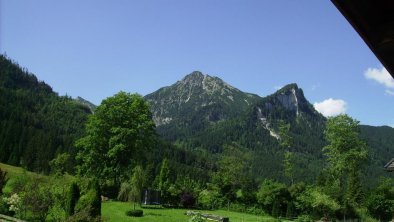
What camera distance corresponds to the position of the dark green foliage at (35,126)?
92.0 m

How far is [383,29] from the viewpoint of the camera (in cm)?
223

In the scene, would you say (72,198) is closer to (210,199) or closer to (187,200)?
(187,200)

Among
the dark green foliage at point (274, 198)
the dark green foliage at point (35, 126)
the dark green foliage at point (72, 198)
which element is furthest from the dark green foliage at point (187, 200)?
the dark green foliage at point (72, 198)

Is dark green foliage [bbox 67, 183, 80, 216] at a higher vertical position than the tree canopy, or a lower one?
lower

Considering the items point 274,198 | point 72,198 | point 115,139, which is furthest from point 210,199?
point 72,198

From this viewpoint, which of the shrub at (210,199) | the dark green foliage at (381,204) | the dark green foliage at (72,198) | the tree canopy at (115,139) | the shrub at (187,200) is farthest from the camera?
the shrub at (210,199)

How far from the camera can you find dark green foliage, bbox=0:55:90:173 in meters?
92.0

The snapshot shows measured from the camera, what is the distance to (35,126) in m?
136

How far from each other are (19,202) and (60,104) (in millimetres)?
167222

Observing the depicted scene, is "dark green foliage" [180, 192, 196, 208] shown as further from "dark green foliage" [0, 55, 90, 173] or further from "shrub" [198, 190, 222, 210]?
"dark green foliage" [0, 55, 90, 173]

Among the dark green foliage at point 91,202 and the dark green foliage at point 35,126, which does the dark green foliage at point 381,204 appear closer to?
the dark green foliage at point 91,202

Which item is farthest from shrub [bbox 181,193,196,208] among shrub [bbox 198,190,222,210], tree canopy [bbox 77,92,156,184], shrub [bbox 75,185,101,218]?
shrub [bbox 75,185,101,218]

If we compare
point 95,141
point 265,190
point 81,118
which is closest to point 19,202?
point 95,141

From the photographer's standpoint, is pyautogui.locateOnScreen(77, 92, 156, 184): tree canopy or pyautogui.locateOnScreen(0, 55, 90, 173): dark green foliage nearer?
pyautogui.locateOnScreen(77, 92, 156, 184): tree canopy
